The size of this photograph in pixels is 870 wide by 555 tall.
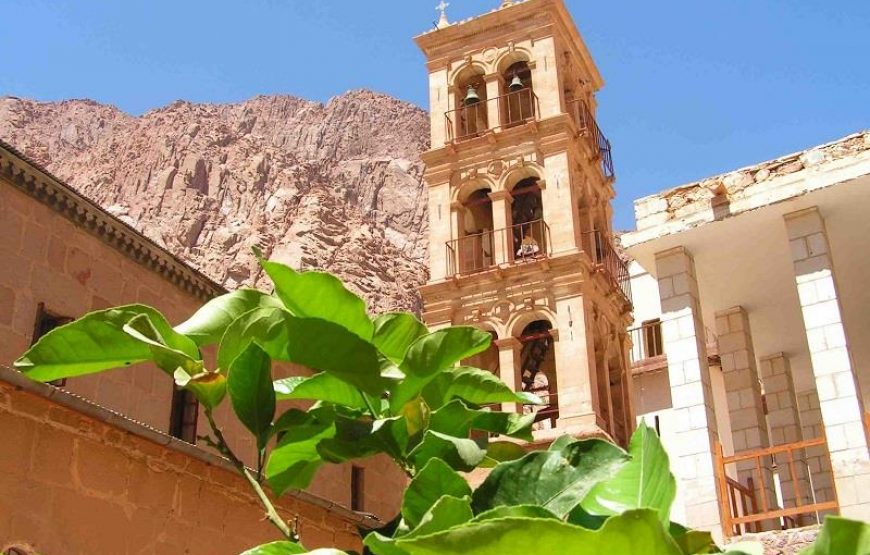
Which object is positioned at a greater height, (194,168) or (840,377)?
(194,168)

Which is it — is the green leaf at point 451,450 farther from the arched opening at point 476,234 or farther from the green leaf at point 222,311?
the arched opening at point 476,234

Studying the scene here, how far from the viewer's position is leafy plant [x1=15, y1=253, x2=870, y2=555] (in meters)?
1.15

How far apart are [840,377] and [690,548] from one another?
8765 mm

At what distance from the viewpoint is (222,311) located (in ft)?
4.61

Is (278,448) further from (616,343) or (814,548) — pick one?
(616,343)

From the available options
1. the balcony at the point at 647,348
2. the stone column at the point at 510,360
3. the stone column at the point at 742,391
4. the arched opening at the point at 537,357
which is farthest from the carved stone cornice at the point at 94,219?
the balcony at the point at 647,348

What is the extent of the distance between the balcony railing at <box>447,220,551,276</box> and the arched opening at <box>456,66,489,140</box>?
2508 mm

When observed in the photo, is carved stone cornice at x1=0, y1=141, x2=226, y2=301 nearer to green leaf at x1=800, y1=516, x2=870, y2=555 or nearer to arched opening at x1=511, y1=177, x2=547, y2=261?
arched opening at x1=511, y1=177, x2=547, y2=261

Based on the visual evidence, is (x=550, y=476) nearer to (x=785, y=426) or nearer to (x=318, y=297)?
(x=318, y=297)

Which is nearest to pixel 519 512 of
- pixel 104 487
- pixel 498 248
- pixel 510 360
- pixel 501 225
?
pixel 104 487

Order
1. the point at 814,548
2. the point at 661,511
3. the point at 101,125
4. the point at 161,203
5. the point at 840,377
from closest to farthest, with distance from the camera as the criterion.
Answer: the point at 814,548, the point at 661,511, the point at 840,377, the point at 161,203, the point at 101,125

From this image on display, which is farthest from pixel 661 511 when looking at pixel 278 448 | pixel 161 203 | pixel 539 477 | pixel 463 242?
pixel 161 203

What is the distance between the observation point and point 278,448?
4.81 feet

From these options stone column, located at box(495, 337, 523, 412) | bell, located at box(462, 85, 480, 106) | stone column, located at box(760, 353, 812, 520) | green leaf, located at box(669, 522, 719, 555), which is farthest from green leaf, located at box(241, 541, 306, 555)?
bell, located at box(462, 85, 480, 106)
